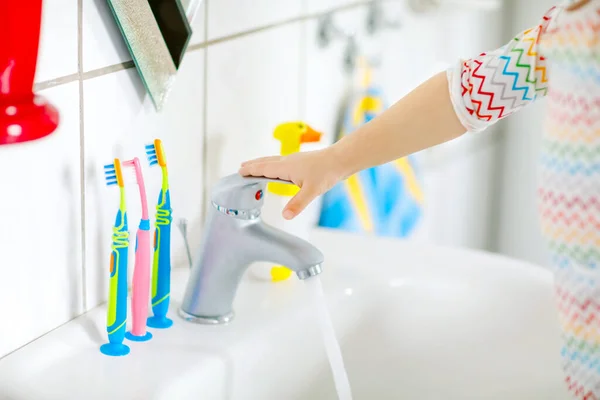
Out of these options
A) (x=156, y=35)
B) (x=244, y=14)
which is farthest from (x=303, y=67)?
(x=156, y=35)

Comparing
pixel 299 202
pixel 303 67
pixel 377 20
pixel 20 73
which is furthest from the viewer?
pixel 377 20

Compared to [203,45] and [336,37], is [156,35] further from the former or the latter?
[336,37]

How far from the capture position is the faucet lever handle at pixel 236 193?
0.76 meters

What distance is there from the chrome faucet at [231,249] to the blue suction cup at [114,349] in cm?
9

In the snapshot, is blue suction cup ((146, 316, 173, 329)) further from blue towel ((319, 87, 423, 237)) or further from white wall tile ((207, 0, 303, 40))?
blue towel ((319, 87, 423, 237))

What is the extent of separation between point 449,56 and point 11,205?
1031 mm

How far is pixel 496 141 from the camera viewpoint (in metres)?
1.84

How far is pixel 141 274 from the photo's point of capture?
2.48ft

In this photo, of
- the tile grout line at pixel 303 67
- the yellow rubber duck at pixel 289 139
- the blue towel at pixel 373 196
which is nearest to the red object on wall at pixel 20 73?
the yellow rubber duck at pixel 289 139

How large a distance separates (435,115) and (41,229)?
32cm

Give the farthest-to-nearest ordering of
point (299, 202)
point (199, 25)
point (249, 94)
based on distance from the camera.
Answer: point (249, 94), point (199, 25), point (299, 202)

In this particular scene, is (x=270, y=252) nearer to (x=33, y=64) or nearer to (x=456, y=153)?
(x=33, y=64)

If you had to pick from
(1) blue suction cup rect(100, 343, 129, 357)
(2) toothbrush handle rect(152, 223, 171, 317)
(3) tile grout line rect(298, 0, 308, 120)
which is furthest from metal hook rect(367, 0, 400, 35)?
(1) blue suction cup rect(100, 343, 129, 357)

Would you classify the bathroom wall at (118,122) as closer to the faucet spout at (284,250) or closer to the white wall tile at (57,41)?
the white wall tile at (57,41)
